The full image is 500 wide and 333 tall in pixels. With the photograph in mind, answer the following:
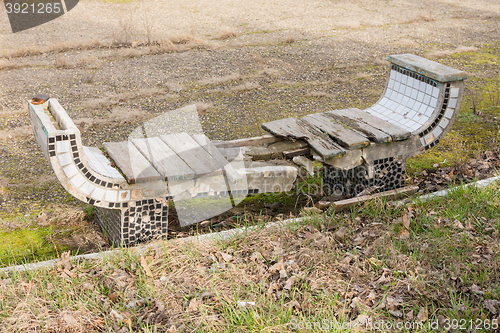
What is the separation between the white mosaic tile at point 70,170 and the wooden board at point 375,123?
2338 millimetres

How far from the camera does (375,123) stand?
4000mm

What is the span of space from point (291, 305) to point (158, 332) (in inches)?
31.0

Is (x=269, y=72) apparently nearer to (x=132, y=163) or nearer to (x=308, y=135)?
(x=308, y=135)

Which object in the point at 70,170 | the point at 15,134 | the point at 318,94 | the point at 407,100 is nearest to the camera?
the point at 70,170

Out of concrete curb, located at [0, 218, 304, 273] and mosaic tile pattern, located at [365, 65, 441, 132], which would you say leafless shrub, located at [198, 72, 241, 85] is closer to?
mosaic tile pattern, located at [365, 65, 441, 132]

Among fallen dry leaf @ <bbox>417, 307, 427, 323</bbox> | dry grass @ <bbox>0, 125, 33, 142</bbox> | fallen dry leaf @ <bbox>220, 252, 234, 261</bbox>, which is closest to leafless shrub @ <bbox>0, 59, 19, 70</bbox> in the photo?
dry grass @ <bbox>0, 125, 33, 142</bbox>

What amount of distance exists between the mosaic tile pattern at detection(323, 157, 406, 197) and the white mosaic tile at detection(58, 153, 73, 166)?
238 centimetres

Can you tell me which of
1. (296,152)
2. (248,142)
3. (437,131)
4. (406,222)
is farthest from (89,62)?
(406,222)

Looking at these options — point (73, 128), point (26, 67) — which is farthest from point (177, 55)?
point (73, 128)

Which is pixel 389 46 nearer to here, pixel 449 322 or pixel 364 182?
pixel 364 182

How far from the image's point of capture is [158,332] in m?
2.59

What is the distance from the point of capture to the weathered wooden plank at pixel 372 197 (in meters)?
3.62

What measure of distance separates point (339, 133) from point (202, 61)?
4.71 metres

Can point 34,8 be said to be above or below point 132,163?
above
